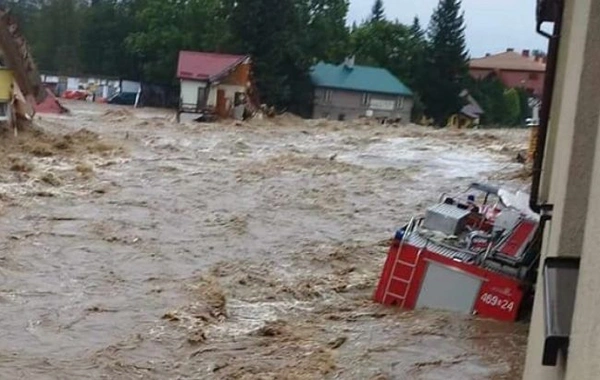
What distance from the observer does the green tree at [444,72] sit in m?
54.5

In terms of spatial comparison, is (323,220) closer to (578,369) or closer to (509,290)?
(509,290)

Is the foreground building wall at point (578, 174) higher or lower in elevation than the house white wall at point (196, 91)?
higher

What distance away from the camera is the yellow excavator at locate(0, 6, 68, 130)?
2272 centimetres

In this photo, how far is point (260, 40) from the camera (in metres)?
46.2

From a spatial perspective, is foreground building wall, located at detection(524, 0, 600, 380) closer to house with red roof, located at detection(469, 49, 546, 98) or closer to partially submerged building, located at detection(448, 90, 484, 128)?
partially submerged building, located at detection(448, 90, 484, 128)

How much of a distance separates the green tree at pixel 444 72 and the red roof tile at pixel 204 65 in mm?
18432

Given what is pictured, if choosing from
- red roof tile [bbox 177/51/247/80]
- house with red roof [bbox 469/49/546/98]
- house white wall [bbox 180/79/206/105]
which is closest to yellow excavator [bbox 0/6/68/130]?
house white wall [bbox 180/79/206/105]

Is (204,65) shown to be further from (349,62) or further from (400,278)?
(400,278)

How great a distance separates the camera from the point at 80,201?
600 inches

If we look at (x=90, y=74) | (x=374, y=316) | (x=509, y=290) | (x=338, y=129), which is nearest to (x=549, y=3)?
(x=509, y=290)

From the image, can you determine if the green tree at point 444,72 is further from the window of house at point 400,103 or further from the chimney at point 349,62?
the chimney at point 349,62

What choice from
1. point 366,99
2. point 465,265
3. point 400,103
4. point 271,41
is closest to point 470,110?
point 400,103

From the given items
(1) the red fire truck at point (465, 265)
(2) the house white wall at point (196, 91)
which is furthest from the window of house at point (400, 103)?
(1) the red fire truck at point (465, 265)

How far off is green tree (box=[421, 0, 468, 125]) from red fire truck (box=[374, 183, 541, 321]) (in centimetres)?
4562
